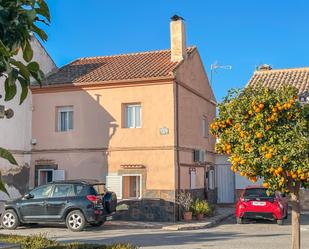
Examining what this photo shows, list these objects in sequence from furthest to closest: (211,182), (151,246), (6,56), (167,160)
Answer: (211,182), (167,160), (151,246), (6,56)

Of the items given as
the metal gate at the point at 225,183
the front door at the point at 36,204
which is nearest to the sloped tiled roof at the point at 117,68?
the front door at the point at 36,204

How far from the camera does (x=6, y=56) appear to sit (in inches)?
107

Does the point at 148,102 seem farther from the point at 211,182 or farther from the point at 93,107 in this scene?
the point at 211,182

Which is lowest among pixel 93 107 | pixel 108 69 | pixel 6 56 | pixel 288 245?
pixel 288 245

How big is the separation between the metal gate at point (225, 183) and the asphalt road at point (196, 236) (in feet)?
24.6

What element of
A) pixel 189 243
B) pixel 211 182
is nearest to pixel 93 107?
pixel 211 182

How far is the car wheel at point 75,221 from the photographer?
15.3m

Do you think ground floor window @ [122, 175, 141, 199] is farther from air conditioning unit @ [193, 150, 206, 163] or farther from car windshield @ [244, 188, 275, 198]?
car windshield @ [244, 188, 275, 198]

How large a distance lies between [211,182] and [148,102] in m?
6.90


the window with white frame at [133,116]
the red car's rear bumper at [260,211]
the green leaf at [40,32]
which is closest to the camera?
the green leaf at [40,32]

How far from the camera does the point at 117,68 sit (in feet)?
70.0

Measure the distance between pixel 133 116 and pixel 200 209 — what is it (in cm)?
499

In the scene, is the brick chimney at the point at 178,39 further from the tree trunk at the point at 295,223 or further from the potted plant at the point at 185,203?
the tree trunk at the point at 295,223

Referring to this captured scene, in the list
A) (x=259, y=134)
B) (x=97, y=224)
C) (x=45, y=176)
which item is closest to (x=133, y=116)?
(x=45, y=176)
